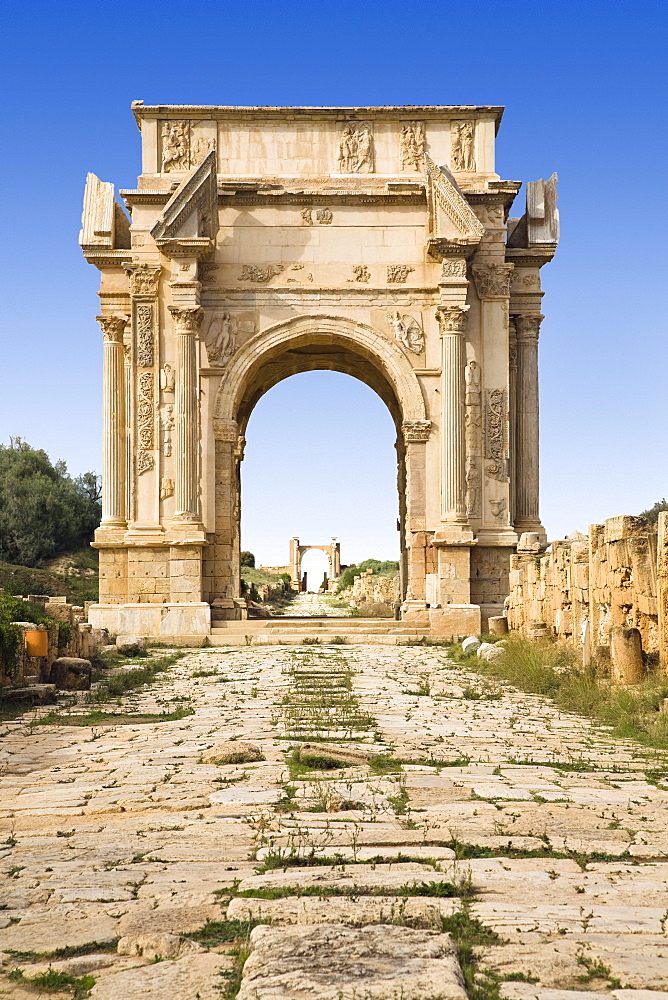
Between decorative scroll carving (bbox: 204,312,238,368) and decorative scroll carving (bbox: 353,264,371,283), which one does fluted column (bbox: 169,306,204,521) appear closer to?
decorative scroll carving (bbox: 204,312,238,368)

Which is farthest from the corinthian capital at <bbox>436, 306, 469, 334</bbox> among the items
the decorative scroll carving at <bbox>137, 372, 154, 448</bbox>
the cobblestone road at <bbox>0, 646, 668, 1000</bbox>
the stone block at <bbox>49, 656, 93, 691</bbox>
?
the cobblestone road at <bbox>0, 646, 668, 1000</bbox>

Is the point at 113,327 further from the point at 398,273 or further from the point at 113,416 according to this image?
the point at 398,273

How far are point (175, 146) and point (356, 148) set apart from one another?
140 inches

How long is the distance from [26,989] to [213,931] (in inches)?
27.5

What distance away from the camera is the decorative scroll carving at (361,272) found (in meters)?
21.8

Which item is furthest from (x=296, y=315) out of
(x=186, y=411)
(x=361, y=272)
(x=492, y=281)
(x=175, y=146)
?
(x=175, y=146)

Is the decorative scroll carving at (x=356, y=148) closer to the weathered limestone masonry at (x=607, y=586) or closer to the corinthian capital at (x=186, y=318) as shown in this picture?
the corinthian capital at (x=186, y=318)

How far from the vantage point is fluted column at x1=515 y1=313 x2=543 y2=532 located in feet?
74.8

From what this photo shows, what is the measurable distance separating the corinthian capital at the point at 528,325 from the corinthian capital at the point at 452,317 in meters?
2.13

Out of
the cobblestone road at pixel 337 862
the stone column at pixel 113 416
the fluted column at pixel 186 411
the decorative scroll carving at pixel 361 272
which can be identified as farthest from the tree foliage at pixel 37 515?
the cobblestone road at pixel 337 862

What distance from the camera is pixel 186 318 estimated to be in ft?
69.6

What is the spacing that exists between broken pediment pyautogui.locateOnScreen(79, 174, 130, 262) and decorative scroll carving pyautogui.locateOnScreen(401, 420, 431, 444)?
22.8 feet

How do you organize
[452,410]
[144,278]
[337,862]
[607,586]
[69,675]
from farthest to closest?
1. [144,278]
2. [452,410]
3. [69,675]
4. [607,586]
5. [337,862]

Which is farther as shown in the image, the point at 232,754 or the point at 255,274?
the point at 255,274
